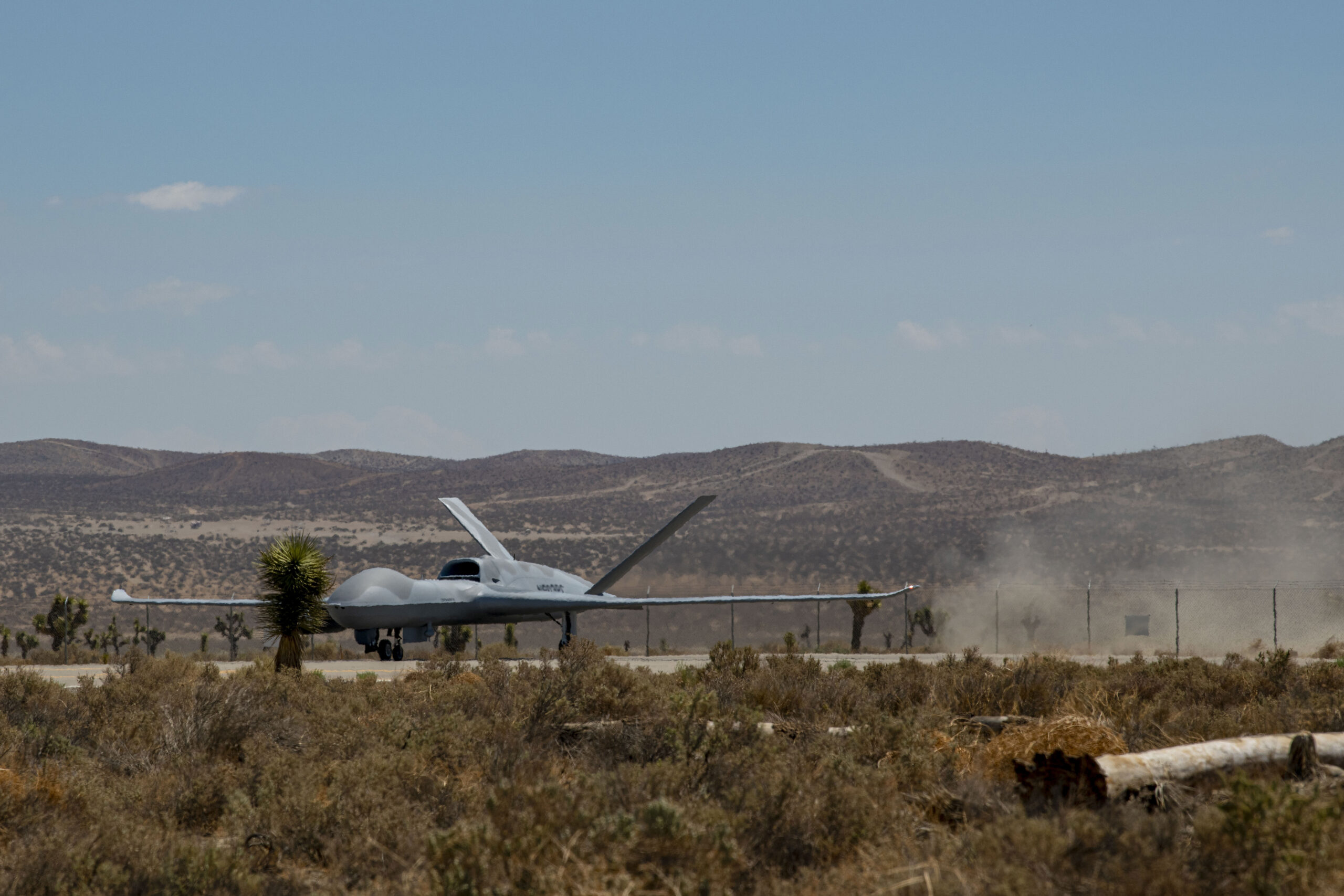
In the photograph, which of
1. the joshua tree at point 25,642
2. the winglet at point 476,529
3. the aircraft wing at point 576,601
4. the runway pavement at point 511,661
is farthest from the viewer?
the joshua tree at point 25,642

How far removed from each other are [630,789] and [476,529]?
2947 cm

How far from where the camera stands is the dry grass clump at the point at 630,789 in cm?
689

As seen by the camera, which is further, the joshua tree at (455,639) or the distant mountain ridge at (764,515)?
the distant mountain ridge at (764,515)

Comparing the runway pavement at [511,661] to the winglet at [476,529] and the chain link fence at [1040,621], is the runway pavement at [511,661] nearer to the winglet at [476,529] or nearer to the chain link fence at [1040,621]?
the winglet at [476,529]

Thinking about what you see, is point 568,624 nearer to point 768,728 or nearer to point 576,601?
point 576,601

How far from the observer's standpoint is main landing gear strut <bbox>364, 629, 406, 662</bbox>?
33562 mm

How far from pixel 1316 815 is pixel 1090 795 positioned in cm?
205

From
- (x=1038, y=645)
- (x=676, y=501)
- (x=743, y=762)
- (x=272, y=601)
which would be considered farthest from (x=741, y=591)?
(x=743, y=762)

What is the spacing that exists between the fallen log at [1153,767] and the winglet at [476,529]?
2937 cm

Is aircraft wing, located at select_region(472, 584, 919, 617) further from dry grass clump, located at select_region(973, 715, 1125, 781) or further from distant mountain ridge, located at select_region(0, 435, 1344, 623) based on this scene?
distant mountain ridge, located at select_region(0, 435, 1344, 623)

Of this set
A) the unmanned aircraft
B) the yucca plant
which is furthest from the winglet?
the yucca plant

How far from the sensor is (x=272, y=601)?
27.9 metres

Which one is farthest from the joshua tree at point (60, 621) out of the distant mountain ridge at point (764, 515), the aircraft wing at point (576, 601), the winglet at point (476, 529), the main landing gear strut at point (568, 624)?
the distant mountain ridge at point (764, 515)

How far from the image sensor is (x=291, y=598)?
2764 cm
